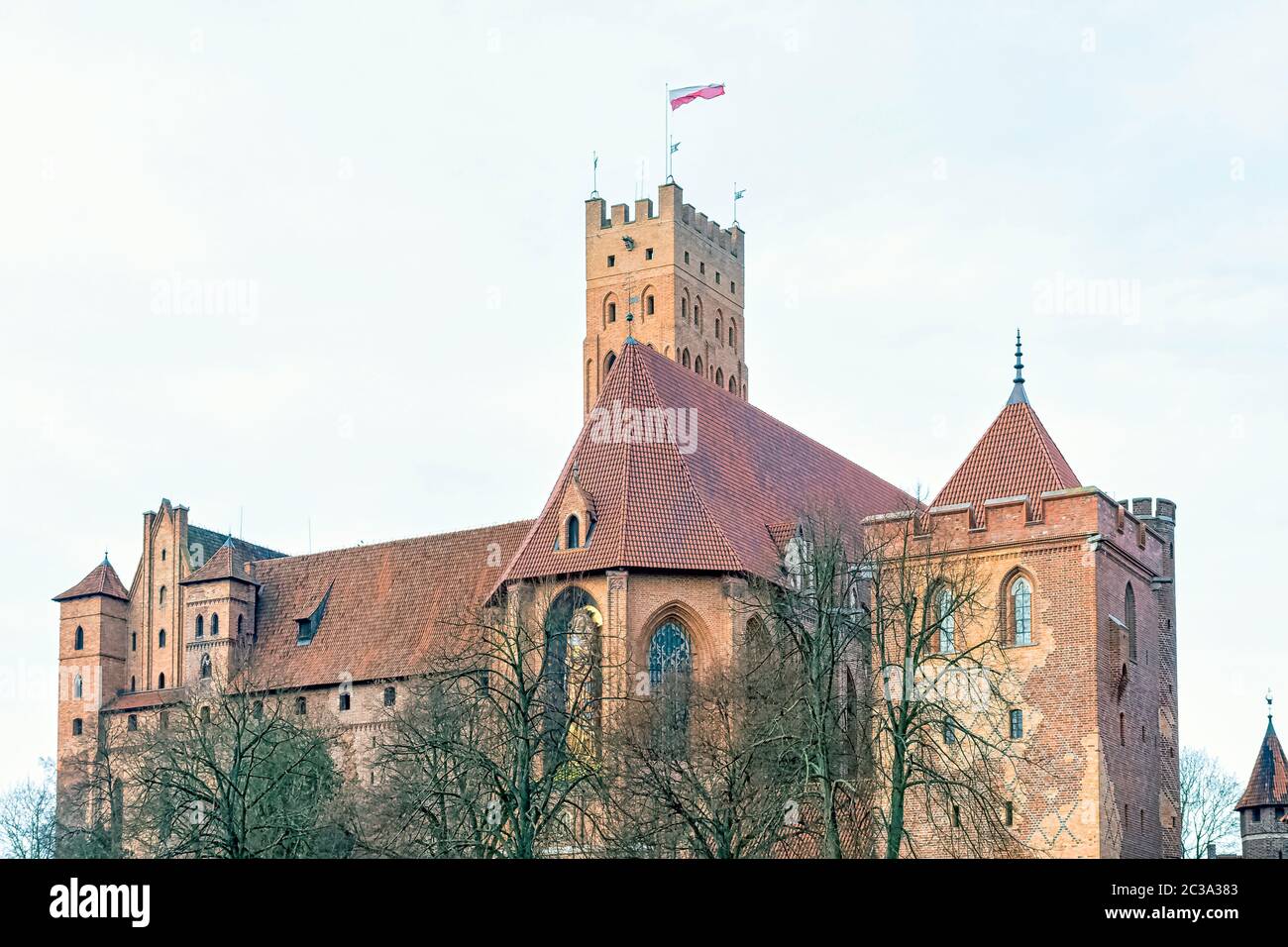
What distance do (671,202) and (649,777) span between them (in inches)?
2040

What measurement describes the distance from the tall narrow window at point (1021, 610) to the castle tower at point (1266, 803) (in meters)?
20.5

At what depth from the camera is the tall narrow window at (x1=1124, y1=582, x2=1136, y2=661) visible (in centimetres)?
4509

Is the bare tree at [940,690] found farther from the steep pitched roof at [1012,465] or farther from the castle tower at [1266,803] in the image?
the castle tower at [1266,803]

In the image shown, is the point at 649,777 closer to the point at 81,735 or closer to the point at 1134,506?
the point at 1134,506

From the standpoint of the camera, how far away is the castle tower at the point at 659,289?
281 ft

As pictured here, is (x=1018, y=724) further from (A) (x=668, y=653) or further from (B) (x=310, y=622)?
(B) (x=310, y=622)

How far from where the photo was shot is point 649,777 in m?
37.8

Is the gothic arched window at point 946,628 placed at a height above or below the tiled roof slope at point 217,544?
below

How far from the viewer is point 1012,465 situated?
46.4 m

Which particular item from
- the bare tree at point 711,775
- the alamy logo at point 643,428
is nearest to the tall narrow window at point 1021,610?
the bare tree at point 711,775

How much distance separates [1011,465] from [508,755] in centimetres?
1447
